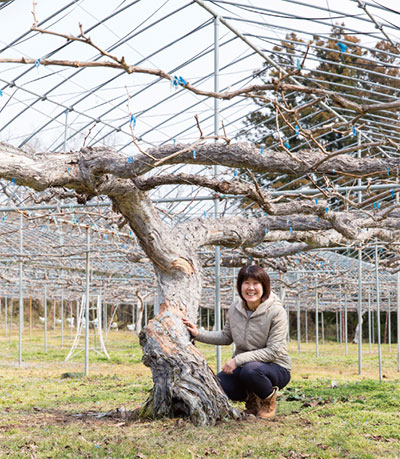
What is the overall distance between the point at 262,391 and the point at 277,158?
1.80 meters

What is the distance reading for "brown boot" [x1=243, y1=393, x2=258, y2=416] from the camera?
482 centimetres

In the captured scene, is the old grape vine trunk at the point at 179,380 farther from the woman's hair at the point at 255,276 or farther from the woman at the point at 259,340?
the woman's hair at the point at 255,276

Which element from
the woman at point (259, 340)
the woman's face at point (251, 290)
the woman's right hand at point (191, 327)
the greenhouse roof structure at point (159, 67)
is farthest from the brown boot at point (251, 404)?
the greenhouse roof structure at point (159, 67)

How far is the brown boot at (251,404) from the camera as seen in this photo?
482 cm

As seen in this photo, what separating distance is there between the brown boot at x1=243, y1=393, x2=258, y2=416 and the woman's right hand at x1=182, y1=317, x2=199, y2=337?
69cm

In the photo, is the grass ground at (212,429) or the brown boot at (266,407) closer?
the grass ground at (212,429)

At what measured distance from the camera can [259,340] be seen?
14.9ft

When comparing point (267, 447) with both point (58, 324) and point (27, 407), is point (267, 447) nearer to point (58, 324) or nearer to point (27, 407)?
point (27, 407)

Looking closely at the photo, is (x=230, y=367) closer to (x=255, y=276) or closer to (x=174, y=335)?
(x=174, y=335)

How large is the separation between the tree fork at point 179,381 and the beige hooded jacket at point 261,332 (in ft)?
1.14

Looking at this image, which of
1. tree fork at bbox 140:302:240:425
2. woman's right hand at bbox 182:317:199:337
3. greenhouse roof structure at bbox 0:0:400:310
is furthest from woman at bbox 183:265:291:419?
greenhouse roof structure at bbox 0:0:400:310

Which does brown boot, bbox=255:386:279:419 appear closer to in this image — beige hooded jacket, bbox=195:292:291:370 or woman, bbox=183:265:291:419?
woman, bbox=183:265:291:419

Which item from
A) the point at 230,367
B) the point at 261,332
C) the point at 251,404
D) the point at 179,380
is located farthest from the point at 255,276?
the point at 251,404

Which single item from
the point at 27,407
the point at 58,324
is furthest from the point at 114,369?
the point at 58,324
